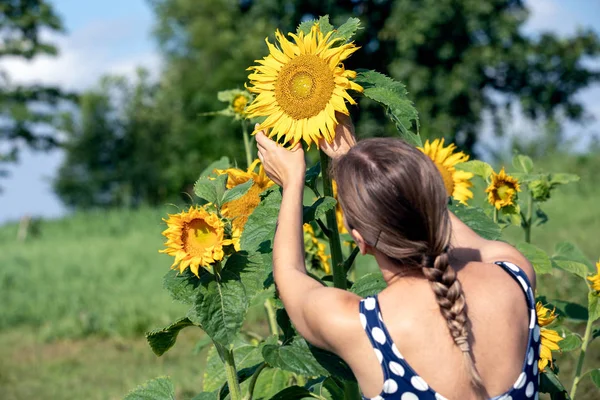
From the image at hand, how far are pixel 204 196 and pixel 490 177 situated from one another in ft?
3.50

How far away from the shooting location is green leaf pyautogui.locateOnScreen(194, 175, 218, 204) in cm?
187

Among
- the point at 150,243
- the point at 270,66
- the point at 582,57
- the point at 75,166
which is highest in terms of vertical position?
the point at 75,166

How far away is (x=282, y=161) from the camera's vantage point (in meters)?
1.85

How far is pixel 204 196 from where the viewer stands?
1.86m

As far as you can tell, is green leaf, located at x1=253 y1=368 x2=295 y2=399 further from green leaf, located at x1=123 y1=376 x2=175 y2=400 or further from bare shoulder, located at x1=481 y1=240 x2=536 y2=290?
bare shoulder, located at x1=481 y1=240 x2=536 y2=290

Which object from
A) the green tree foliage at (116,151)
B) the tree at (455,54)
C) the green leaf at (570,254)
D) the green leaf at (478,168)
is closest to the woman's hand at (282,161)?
the green leaf at (478,168)

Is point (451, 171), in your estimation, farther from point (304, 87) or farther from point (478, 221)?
point (304, 87)

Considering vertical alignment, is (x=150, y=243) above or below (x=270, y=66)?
above

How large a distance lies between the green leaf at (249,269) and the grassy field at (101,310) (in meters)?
0.54

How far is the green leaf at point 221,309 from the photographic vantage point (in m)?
1.79

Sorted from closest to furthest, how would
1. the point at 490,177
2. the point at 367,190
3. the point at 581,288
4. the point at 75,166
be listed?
the point at 367,190 → the point at 490,177 → the point at 581,288 → the point at 75,166

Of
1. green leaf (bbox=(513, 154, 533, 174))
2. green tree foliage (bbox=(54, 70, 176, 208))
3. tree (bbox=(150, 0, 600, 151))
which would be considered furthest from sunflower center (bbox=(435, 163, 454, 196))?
green tree foliage (bbox=(54, 70, 176, 208))

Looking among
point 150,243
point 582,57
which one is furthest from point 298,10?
point 150,243

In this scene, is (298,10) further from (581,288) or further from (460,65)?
(581,288)
